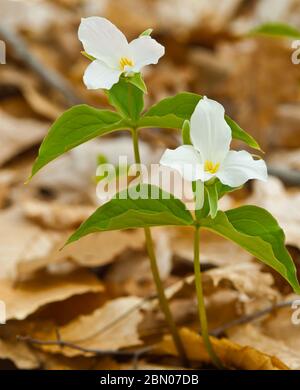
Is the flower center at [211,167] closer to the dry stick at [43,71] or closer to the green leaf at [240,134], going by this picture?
the green leaf at [240,134]

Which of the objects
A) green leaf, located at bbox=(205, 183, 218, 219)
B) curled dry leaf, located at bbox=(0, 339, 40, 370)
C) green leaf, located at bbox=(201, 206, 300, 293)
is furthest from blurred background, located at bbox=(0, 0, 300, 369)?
green leaf, located at bbox=(205, 183, 218, 219)

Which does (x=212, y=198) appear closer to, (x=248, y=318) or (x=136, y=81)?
(x=136, y=81)

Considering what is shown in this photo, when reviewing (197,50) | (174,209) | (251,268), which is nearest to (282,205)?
(251,268)

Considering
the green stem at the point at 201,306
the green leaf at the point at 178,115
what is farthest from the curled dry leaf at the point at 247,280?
the green leaf at the point at 178,115

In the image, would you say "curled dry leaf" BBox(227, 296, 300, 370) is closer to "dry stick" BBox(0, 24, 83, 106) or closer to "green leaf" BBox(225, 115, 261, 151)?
"green leaf" BBox(225, 115, 261, 151)

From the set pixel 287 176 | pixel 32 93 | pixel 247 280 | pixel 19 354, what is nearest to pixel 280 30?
pixel 287 176
